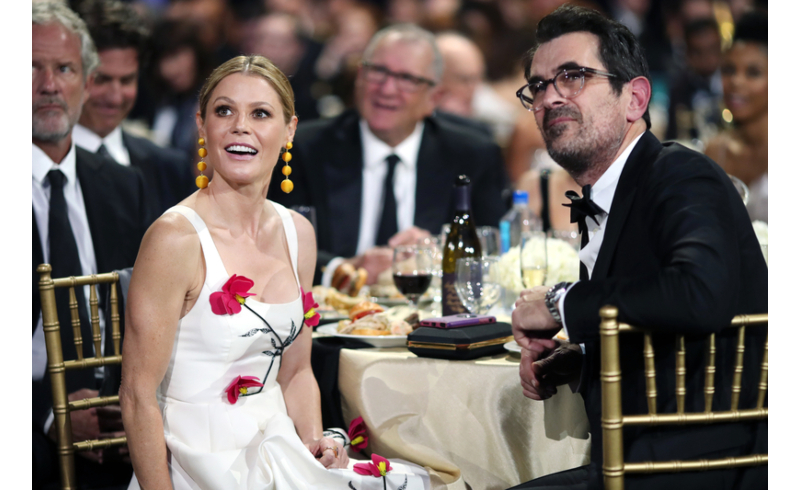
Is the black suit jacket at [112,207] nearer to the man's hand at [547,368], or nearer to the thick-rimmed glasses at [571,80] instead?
the man's hand at [547,368]

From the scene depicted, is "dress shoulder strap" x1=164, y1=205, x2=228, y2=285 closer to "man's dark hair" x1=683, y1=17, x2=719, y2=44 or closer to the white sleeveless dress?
the white sleeveless dress

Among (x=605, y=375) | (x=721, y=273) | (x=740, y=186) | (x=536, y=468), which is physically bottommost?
(x=536, y=468)

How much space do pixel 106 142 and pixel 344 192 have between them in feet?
4.97

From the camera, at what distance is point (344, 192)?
13.0ft

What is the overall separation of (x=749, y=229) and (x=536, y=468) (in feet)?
2.65

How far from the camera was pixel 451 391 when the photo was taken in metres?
1.92

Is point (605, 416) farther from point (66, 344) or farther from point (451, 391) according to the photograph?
point (66, 344)

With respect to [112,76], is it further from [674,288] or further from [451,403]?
[674,288]

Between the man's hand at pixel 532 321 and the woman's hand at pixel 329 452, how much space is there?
0.55 metres

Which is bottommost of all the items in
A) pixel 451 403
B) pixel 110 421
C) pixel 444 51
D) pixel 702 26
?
pixel 110 421

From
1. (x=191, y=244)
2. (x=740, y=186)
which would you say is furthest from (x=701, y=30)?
(x=191, y=244)

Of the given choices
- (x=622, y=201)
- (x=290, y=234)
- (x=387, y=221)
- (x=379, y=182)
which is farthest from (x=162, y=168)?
(x=622, y=201)

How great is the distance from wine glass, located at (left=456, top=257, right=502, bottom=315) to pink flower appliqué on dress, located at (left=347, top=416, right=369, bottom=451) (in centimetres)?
49

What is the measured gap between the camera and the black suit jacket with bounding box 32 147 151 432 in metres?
3.04
